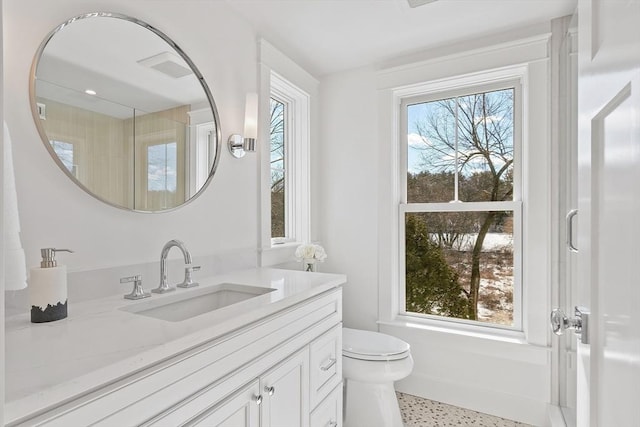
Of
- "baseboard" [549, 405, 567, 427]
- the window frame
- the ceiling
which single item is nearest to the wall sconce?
→ the ceiling

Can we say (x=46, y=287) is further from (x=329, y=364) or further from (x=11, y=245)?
(x=329, y=364)

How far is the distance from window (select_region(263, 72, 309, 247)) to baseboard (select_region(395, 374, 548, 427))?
4.10ft

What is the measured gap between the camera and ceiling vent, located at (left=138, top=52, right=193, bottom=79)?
1442 millimetres

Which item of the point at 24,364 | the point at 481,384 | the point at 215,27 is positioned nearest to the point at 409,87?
the point at 215,27

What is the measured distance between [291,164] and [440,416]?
6.15ft

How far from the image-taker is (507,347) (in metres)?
2.09

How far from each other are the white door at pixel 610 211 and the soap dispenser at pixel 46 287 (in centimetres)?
119

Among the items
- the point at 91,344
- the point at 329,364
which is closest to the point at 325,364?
the point at 329,364

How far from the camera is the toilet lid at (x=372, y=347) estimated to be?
1814 millimetres

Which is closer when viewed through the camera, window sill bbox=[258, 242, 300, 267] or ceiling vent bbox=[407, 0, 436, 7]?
ceiling vent bbox=[407, 0, 436, 7]

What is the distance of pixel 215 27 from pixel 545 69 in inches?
72.2

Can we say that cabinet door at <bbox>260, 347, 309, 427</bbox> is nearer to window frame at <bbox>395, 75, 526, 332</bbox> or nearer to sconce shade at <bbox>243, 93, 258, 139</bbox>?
sconce shade at <bbox>243, 93, 258, 139</bbox>

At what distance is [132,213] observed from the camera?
1.34 meters

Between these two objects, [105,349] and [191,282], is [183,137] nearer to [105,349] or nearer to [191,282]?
[191,282]
